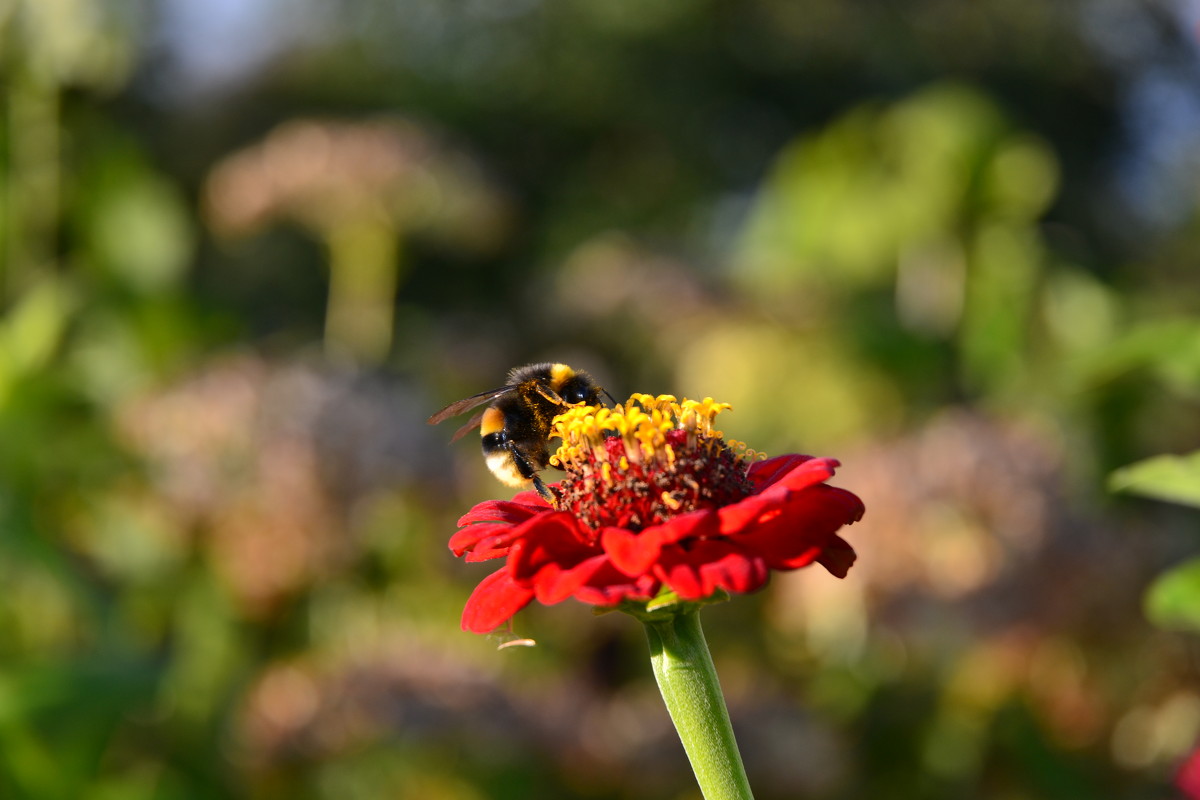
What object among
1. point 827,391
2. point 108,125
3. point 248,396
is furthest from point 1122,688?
point 108,125

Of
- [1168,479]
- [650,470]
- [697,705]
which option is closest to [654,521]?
[650,470]

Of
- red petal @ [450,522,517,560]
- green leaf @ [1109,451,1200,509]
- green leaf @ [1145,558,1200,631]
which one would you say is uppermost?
green leaf @ [1109,451,1200,509]

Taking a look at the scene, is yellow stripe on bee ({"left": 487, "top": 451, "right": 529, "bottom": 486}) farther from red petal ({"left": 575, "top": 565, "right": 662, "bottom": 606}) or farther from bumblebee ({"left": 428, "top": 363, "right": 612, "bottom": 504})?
red petal ({"left": 575, "top": 565, "right": 662, "bottom": 606})

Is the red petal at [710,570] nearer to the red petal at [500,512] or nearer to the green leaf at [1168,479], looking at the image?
the red petal at [500,512]

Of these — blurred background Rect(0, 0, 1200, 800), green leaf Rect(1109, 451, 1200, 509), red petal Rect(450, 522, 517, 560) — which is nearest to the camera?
red petal Rect(450, 522, 517, 560)

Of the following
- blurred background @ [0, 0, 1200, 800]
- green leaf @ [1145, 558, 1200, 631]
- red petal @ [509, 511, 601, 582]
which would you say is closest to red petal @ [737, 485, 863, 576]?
red petal @ [509, 511, 601, 582]

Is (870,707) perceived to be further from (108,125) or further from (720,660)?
(108,125)
